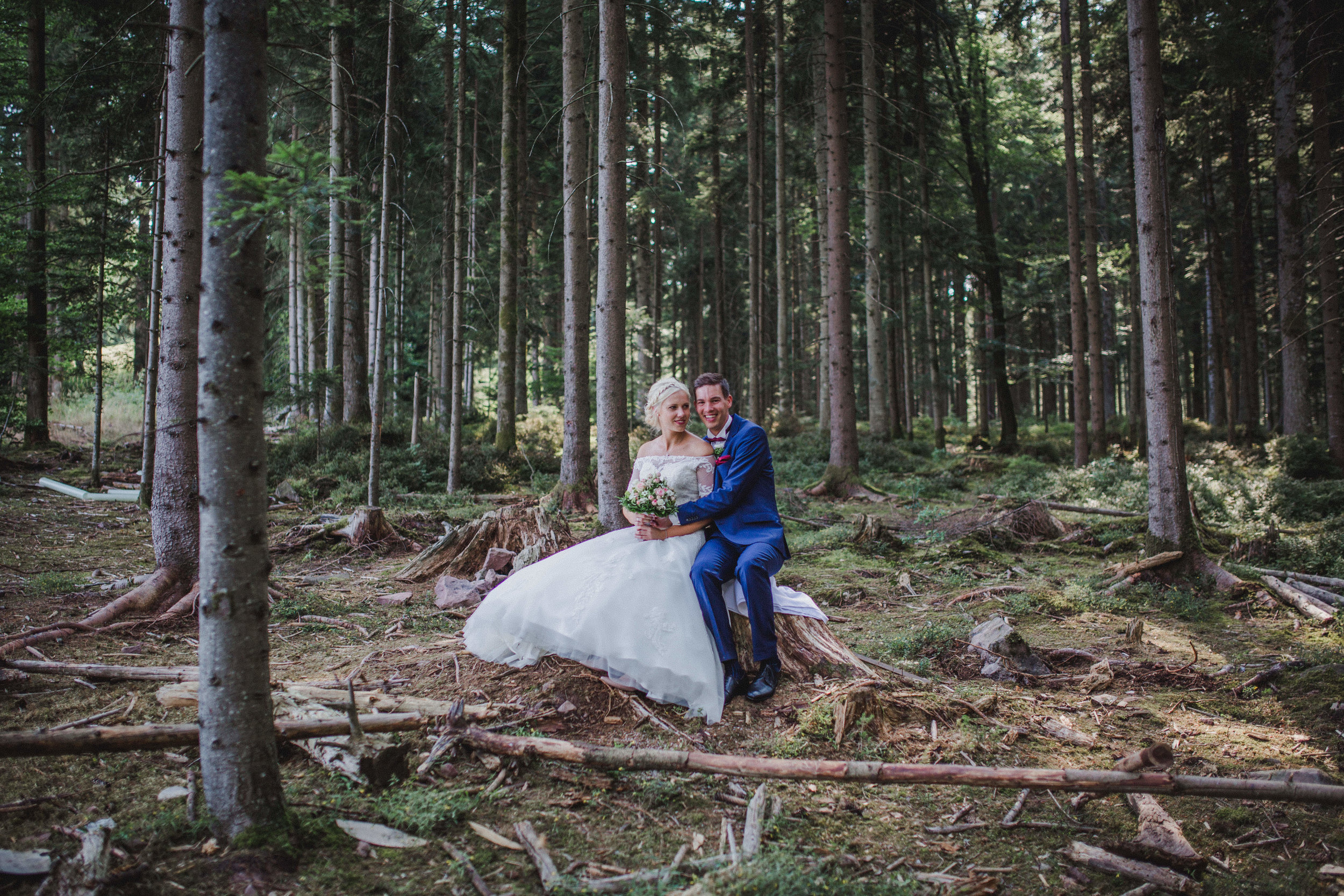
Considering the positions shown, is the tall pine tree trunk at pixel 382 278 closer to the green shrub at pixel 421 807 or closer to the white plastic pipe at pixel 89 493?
the white plastic pipe at pixel 89 493

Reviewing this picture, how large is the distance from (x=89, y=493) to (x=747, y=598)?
12711mm

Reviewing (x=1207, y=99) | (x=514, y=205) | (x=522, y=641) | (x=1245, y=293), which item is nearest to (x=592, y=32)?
(x=514, y=205)

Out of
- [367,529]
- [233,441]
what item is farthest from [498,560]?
[233,441]

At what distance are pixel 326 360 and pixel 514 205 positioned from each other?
10.4 m

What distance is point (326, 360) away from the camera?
21438 millimetres

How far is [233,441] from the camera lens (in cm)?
258

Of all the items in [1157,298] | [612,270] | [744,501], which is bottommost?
[744,501]

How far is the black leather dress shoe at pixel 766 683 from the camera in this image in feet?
14.8

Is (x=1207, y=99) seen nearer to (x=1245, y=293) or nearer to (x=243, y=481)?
(x=1245, y=293)

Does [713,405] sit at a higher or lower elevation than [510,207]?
lower

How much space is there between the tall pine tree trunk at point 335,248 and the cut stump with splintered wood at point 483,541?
3072mm

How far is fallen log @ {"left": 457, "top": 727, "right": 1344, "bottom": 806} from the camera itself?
2865 mm

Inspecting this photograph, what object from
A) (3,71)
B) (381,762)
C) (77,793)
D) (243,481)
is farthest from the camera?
(3,71)

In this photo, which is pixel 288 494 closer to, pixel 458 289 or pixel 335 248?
pixel 335 248
